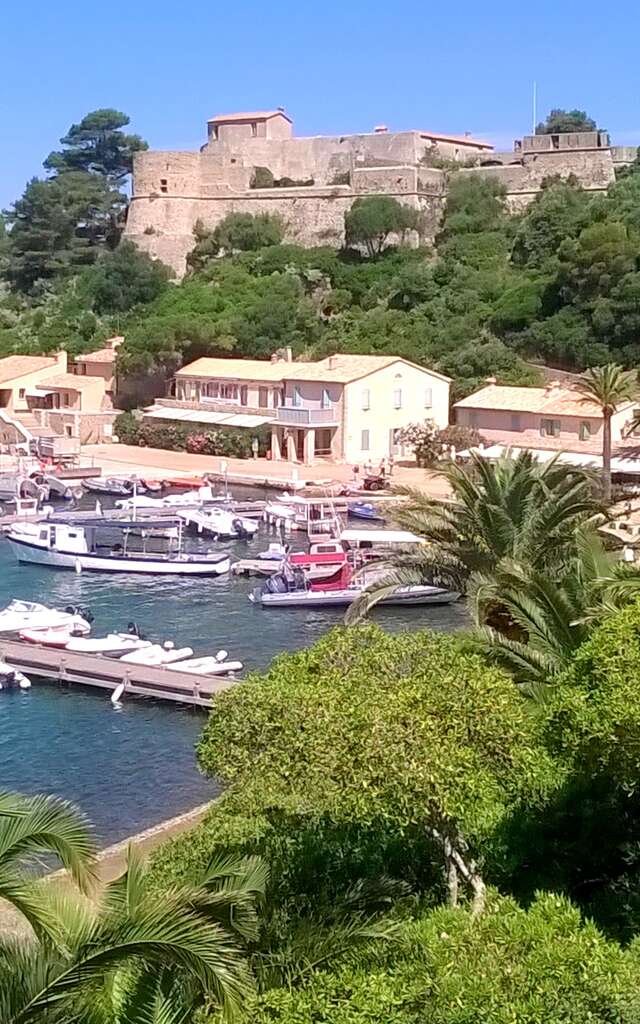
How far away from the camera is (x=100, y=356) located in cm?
6356

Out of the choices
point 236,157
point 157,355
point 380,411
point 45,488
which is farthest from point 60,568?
→ point 236,157

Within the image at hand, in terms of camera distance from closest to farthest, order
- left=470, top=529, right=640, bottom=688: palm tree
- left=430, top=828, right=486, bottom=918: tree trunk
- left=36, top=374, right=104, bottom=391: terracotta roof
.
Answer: left=430, top=828, right=486, bottom=918: tree trunk < left=470, top=529, right=640, bottom=688: palm tree < left=36, top=374, right=104, bottom=391: terracotta roof

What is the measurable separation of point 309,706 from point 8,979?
8.89 feet

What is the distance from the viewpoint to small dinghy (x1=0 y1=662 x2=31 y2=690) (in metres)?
26.2

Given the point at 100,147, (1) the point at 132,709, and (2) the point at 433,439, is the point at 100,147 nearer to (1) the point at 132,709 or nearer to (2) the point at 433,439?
(2) the point at 433,439

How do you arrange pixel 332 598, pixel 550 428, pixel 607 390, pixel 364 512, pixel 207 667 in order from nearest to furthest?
pixel 207 667 < pixel 332 598 < pixel 607 390 < pixel 364 512 < pixel 550 428

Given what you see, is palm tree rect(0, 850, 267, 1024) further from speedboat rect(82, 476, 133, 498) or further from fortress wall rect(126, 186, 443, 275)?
fortress wall rect(126, 186, 443, 275)

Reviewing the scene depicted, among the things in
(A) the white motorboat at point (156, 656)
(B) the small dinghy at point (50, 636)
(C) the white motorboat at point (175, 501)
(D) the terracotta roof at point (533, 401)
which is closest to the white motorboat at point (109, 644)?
(B) the small dinghy at point (50, 636)

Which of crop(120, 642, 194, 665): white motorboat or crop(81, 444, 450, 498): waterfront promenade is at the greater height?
crop(81, 444, 450, 498): waterfront promenade

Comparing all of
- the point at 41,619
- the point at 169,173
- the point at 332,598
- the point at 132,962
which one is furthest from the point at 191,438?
the point at 132,962

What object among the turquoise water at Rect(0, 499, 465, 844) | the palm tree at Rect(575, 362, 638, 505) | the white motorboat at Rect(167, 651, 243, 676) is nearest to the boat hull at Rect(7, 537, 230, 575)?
the turquoise water at Rect(0, 499, 465, 844)

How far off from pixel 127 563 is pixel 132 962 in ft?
99.3

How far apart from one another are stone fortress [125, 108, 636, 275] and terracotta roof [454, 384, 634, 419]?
778 inches

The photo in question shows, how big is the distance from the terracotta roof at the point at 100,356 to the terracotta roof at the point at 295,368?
4875 millimetres
